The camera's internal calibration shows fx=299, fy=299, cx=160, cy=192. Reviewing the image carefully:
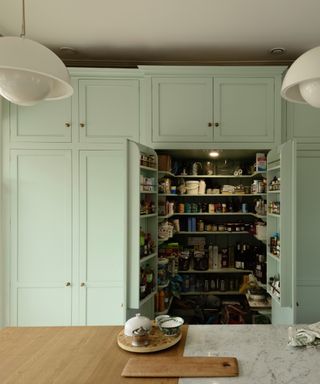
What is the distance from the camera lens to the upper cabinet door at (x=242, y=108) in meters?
2.41

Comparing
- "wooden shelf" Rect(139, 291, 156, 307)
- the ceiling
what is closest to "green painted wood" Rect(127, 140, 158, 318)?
"wooden shelf" Rect(139, 291, 156, 307)

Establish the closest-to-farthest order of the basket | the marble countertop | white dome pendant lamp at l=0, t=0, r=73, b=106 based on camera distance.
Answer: white dome pendant lamp at l=0, t=0, r=73, b=106, the marble countertop, the basket

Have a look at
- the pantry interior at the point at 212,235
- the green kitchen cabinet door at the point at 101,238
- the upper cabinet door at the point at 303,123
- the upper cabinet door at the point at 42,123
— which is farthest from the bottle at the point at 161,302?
the upper cabinet door at the point at 303,123

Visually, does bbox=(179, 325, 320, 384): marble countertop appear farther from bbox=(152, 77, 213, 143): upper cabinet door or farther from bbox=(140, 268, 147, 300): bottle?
bbox=(152, 77, 213, 143): upper cabinet door

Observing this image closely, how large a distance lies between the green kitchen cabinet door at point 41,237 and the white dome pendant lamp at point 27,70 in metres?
1.39

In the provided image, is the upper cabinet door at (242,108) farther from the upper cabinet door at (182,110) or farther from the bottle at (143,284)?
the bottle at (143,284)

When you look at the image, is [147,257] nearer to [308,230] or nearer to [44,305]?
[44,305]

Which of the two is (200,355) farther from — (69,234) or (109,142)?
(109,142)

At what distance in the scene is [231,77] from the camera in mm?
2418

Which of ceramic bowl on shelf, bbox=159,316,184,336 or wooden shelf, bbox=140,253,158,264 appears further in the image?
wooden shelf, bbox=140,253,158,264

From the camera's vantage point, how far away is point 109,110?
247 cm

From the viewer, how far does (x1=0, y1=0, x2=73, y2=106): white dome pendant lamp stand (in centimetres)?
94

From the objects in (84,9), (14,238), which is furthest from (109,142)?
(14,238)

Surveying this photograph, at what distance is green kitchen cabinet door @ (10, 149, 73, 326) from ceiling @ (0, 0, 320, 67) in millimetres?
909
